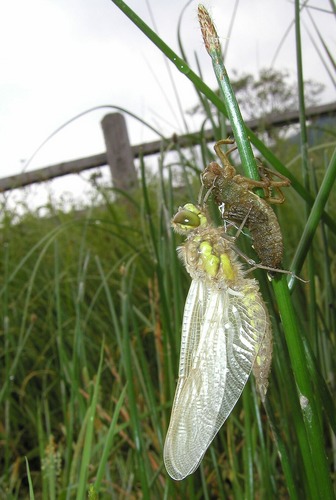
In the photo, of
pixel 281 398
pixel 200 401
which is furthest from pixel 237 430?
pixel 200 401

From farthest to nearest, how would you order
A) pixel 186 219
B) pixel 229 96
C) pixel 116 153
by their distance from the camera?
pixel 116 153
pixel 186 219
pixel 229 96

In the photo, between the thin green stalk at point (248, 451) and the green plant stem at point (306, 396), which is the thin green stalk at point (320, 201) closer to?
the green plant stem at point (306, 396)

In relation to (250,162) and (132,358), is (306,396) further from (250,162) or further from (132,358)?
(132,358)

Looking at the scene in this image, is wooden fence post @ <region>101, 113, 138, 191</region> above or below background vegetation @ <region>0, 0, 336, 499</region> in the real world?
above

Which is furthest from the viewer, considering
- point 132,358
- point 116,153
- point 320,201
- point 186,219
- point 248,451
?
point 116,153

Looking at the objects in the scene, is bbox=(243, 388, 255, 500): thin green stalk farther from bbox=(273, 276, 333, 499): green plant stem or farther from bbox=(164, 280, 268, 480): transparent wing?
bbox=(273, 276, 333, 499): green plant stem

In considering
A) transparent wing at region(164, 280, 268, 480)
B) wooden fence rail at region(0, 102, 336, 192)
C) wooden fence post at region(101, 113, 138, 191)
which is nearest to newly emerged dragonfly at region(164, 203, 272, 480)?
transparent wing at region(164, 280, 268, 480)

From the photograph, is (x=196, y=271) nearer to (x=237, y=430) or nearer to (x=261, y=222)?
(x=261, y=222)

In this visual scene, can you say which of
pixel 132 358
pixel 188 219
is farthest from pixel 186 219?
pixel 132 358
